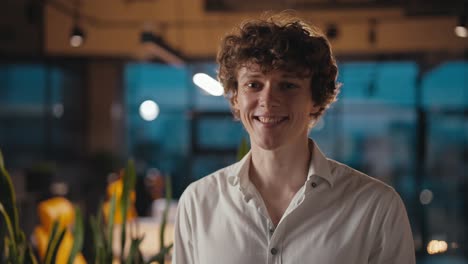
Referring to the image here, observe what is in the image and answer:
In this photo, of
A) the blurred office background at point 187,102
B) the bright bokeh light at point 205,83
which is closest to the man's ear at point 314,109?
the bright bokeh light at point 205,83

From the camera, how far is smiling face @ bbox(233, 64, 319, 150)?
4.65ft

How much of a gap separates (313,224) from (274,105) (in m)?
0.29

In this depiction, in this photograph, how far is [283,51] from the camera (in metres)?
1.43

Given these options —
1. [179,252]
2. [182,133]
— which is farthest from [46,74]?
[179,252]

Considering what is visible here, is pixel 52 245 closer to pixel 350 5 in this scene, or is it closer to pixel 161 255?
pixel 161 255

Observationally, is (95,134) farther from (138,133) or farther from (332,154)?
(332,154)

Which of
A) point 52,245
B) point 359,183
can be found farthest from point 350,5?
point 359,183

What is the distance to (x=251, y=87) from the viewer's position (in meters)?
1.47

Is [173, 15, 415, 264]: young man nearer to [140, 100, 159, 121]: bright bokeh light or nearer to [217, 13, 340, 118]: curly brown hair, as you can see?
[217, 13, 340, 118]: curly brown hair

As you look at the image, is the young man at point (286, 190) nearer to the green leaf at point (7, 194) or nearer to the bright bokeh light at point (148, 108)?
the green leaf at point (7, 194)

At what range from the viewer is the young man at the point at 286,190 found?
141 centimetres

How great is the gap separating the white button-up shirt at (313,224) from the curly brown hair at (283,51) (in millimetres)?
189

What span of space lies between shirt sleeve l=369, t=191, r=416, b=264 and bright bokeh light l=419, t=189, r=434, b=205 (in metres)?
7.92

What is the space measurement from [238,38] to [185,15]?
8015mm
